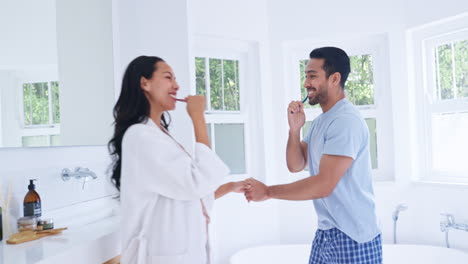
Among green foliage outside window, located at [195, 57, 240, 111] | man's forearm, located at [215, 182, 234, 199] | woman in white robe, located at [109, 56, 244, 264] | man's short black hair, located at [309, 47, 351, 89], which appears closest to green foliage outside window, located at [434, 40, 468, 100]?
green foliage outside window, located at [195, 57, 240, 111]

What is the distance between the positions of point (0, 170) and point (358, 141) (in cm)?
150

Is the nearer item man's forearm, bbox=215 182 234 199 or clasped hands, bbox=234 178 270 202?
man's forearm, bbox=215 182 234 199

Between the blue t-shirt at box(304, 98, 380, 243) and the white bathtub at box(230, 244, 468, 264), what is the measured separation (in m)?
1.52

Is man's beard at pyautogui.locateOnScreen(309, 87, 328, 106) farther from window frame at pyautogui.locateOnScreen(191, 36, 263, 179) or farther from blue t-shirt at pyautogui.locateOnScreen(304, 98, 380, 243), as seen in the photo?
window frame at pyautogui.locateOnScreen(191, 36, 263, 179)

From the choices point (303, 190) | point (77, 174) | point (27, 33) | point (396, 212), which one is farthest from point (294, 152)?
point (396, 212)

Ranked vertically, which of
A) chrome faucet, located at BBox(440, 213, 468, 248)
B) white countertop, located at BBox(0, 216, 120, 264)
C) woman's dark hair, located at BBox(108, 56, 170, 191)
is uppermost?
woman's dark hair, located at BBox(108, 56, 170, 191)

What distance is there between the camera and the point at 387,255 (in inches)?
128

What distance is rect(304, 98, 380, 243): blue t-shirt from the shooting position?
71.4 inches

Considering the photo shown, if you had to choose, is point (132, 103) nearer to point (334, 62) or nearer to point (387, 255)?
point (334, 62)

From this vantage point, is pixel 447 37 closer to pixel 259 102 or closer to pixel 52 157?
pixel 259 102

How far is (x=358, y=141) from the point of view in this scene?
1854mm

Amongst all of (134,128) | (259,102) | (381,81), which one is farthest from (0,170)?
(381,81)

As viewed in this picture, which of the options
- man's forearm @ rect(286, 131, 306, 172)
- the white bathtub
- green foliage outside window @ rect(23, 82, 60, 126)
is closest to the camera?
green foliage outside window @ rect(23, 82, 60, 126)

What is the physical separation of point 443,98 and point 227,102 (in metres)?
1.72
